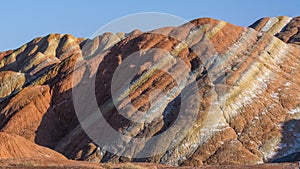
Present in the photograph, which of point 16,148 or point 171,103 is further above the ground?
point 16,148

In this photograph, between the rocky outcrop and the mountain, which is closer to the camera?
the rocky outcrop

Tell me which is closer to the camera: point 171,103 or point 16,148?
point 16,148

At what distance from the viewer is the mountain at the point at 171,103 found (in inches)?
2916

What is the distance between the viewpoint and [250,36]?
299 ft

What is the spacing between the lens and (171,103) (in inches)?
3219

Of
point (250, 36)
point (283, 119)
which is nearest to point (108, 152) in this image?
point (283, 119)

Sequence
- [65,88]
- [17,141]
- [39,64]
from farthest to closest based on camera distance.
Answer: [39,64] → [65,88] → [17,141]

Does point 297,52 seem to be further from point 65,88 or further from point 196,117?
point 65,88

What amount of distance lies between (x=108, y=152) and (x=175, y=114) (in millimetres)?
9509

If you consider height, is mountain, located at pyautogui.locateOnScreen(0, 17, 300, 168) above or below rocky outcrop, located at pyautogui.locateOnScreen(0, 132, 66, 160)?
below

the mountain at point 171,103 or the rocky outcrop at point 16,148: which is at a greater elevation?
the rocky outcrop at point 16,148

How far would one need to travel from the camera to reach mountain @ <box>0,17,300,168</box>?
7406cm

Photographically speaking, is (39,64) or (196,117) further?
(39,64)

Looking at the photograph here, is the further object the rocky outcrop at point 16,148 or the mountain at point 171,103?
the mountain at point 171,103
